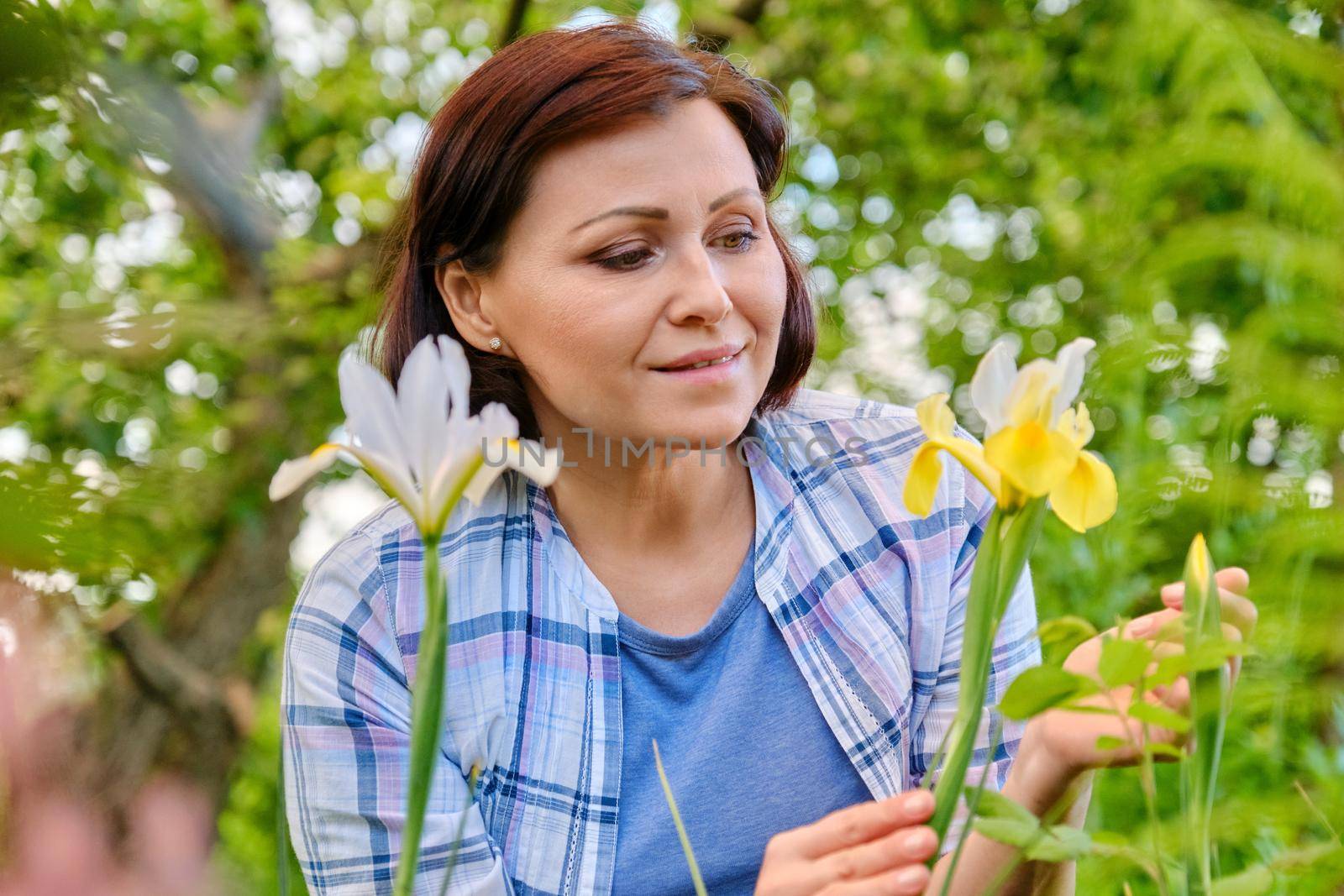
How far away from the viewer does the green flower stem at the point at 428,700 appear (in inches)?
15.6

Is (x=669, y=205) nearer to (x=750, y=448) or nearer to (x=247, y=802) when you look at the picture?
(x=750, y=448)

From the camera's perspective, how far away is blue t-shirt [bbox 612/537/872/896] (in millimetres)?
1095

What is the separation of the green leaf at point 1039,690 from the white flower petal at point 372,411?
25 cm

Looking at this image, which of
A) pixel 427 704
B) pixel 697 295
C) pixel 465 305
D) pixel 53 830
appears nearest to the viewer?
pixel 53 830

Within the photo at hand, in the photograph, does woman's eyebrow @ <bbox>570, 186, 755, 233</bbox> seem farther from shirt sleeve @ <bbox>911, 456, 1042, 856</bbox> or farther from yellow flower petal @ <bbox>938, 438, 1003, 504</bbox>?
yellow flower petal @ <bbox>938, 438, 1003, 504</bbox>

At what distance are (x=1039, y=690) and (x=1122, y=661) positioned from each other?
42 mm

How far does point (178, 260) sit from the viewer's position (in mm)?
3371

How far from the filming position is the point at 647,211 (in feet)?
3.28

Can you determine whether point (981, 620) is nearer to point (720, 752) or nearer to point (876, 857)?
point (876, 857)

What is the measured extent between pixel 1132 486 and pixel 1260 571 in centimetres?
19

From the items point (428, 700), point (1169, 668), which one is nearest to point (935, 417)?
point (1169, 668)

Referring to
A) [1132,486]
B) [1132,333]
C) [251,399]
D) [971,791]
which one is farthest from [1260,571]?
[251,399]

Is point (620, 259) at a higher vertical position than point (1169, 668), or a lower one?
higher

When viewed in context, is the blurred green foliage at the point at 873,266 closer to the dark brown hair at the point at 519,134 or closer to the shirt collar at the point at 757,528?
the dark brown hair at the point at 519,134
